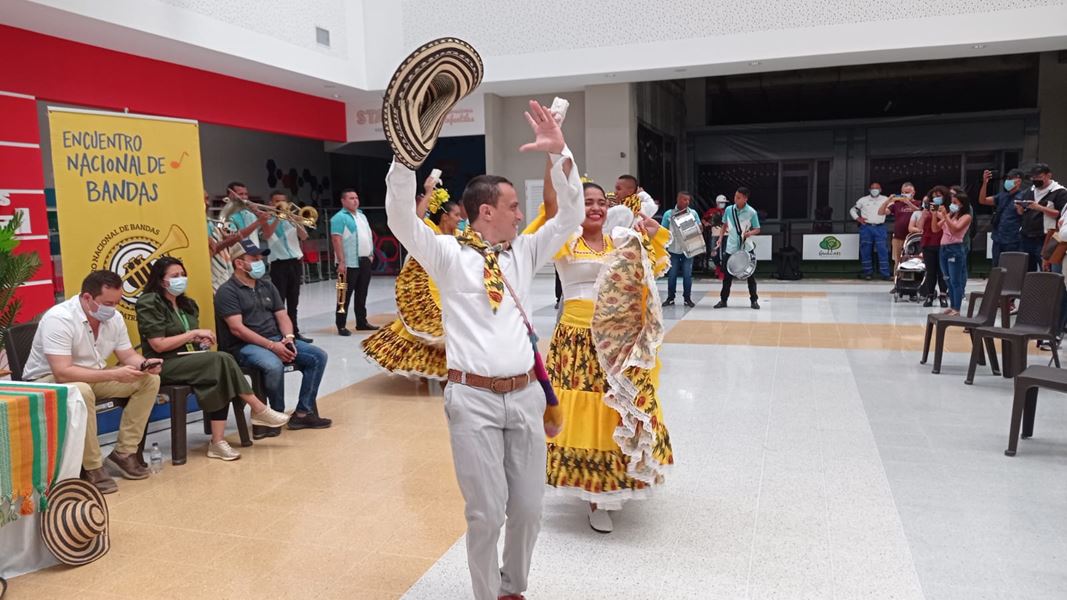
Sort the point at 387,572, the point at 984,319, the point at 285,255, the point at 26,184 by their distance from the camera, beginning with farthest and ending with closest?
the point at 285,255
the point at 26,184
the point at 984,319
the point at 387,572

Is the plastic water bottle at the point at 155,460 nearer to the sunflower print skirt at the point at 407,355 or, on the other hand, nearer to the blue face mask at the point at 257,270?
the blue face mask at the point at 257,270

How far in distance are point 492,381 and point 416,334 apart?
12.0 ft

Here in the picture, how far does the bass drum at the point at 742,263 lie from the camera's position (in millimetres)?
10547

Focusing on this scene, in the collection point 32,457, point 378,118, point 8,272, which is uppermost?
Answer: point 378,118

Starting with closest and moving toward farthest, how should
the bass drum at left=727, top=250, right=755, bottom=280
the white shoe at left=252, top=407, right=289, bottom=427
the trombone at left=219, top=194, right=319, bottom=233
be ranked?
the white shoe at left=252, top=407, right=289, bottom=427 < the trombone at left=219, top=194, right=319, bottom=233 < the bass drum at left=727, top=250, right=755, bottom=280

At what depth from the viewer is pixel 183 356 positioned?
470cm

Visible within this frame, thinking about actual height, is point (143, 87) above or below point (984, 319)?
above

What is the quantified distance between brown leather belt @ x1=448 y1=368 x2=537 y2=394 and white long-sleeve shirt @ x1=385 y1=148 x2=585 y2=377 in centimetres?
2

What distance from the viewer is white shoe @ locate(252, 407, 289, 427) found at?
4859 mm

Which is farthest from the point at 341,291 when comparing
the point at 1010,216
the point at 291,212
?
the point at 1010,216

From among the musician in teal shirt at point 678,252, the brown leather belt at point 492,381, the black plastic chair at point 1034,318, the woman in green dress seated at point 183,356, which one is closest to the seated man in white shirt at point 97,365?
the woman in green dress seated at point 183,356

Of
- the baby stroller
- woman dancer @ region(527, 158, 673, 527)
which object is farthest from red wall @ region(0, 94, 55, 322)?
the baby stroller

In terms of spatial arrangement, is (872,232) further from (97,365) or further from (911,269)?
(97,365)

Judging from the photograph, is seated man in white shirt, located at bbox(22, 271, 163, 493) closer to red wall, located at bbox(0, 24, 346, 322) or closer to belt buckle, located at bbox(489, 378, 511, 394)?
belt buckle, located at bbox(489, 378, 511, 394)
